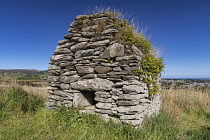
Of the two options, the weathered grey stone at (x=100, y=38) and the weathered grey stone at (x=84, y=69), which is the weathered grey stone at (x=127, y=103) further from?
the weathered grey stone at (x=100, y=38)

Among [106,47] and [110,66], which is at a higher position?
[106,47]

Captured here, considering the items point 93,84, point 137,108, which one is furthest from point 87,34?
point 137,108

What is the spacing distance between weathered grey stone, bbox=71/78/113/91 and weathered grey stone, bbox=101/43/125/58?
71 cm

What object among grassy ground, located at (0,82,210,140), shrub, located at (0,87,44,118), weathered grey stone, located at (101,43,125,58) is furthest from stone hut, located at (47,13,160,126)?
shrub, located at (0,87,44,118)

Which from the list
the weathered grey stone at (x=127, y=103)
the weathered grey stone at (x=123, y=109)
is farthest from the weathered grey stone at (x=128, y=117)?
the weathered grey stone at (x=127, y=103)

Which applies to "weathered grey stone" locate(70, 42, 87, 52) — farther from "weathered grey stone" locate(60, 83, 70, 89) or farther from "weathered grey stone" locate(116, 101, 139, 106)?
"weathered grey stone" locate(116, 101, 139, 106)

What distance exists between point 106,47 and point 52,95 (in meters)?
2.44

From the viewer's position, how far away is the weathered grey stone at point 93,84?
152 inches

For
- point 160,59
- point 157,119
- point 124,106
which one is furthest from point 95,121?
point 160,59

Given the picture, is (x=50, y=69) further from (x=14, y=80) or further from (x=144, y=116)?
(x=144, y=116)

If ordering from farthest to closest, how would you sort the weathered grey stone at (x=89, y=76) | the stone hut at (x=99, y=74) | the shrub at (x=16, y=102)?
the shrub at (x=16, y=102) → the weathered grey stone at (x=89, y=76) → the stone hut at (x=99, y=74)

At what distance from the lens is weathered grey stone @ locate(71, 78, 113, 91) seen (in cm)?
386

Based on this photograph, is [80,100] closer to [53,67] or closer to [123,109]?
[123,109]

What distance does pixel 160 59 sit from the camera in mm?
5105
